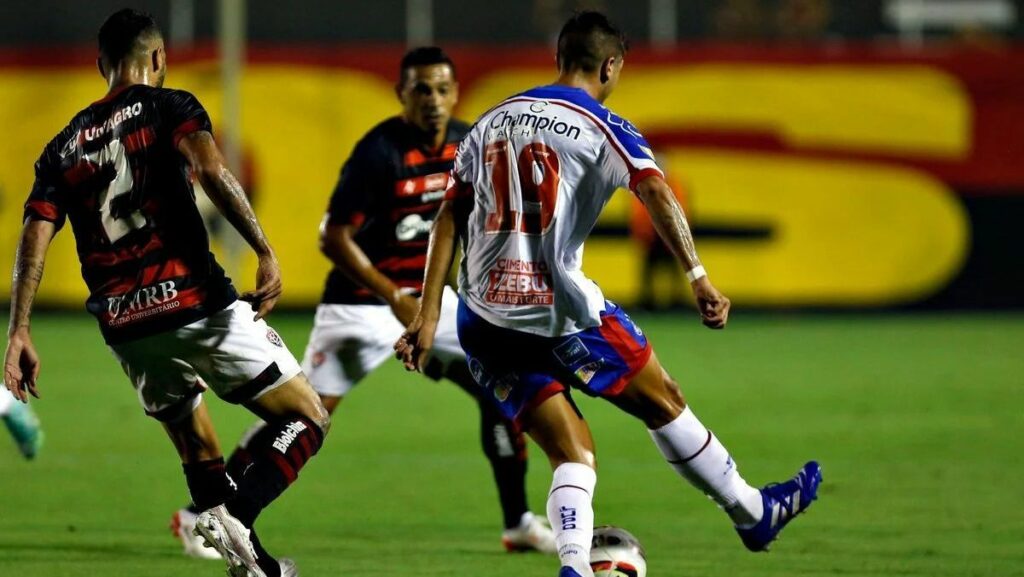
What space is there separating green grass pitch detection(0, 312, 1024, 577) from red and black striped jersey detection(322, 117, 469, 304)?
1.29 meters

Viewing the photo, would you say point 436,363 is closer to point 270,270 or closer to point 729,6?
point 270,270

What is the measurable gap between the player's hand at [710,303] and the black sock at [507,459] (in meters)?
2.04

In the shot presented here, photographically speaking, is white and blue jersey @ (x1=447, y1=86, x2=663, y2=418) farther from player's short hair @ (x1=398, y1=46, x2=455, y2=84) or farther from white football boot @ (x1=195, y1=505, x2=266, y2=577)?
player's short hair @ (x1=398, y1=46, x2=455, y2=84)

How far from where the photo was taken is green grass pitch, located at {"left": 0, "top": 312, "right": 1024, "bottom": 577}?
7125mm

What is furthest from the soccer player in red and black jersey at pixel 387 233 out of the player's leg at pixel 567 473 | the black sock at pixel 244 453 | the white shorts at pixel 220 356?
the player's leg at pixel 567 473

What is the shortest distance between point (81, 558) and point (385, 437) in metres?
4.20

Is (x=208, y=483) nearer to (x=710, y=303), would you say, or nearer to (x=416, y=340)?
(x=416, y=340)

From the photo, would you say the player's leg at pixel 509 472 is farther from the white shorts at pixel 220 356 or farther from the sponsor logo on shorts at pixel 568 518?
the sponsor logo on shorts at pixel 568 518

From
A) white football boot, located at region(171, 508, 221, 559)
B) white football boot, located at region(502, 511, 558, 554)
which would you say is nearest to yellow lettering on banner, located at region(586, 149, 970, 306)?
white football boot, located at region(502, 511, 558, 554)

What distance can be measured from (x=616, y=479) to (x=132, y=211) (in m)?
4.04

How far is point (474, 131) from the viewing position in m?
6.00

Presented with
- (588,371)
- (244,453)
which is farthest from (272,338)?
(244,453)

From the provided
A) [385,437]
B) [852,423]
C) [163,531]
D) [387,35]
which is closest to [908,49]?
[387,35]

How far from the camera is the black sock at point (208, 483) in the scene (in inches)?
256
